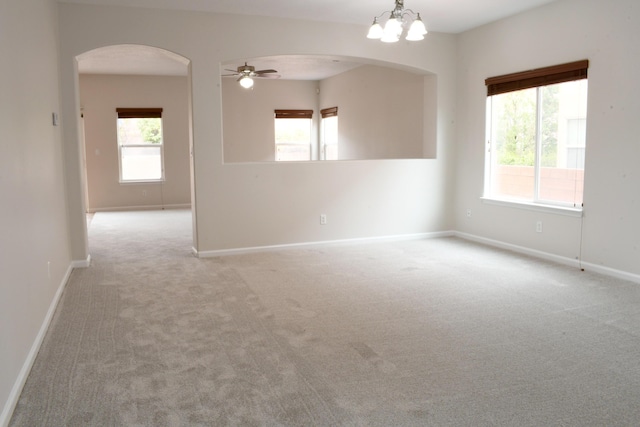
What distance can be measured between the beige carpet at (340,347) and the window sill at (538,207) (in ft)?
1.95

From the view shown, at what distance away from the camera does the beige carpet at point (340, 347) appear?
8.23 feet

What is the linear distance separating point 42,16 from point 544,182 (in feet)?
17.1

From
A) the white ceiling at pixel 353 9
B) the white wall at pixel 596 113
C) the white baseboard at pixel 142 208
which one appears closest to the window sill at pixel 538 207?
the white wall at pixel 596 113

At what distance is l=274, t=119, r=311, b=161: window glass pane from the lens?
11.4 m

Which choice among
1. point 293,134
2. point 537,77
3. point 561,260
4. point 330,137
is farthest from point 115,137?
point 561,260

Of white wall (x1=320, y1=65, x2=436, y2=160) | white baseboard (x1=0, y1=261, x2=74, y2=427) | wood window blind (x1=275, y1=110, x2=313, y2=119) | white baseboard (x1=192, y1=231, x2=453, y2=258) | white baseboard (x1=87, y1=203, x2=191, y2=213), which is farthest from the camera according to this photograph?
wood window blind (x1=275, y1=110, x2=313, y2=119)

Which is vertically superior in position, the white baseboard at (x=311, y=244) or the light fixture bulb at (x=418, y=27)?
the light fixture bulb at (x=418, y=27)

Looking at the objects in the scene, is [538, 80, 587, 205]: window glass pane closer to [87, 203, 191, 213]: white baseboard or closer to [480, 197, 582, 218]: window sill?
[480, 197, 582, 218]: window sill

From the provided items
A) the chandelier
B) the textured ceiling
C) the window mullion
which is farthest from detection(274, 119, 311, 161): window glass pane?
the chandelier

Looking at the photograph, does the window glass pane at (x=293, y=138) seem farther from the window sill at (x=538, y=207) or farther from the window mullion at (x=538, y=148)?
the window mullion at (x=538, y=148)

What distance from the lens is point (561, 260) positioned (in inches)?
216

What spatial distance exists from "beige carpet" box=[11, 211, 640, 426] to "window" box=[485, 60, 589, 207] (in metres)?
0.94

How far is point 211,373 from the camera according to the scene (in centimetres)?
292

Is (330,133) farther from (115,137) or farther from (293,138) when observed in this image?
(115,137)
